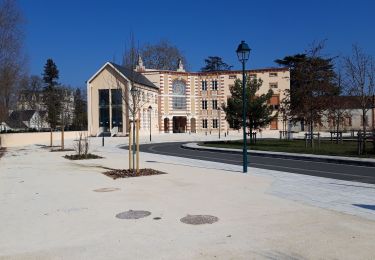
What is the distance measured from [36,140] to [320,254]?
43.9 meters

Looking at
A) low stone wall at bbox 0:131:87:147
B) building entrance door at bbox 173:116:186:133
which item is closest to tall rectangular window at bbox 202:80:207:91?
building entrance door at bbox 173:116:186:133

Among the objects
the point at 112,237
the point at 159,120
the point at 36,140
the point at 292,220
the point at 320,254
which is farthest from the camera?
the point at 159,120

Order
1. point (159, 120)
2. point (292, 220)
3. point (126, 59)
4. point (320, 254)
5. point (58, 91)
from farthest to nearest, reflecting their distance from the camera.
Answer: point (58, 91) → point (159, 120) → point (126, 59) → point (292, 220) → point (320, 254)

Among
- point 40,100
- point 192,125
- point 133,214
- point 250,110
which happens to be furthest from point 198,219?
point 40,100

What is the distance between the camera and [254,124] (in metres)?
35.3

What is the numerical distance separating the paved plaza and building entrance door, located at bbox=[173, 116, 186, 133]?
58.6m

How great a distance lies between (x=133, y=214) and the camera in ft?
26.1

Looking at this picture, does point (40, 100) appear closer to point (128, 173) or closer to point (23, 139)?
point (23, 139)

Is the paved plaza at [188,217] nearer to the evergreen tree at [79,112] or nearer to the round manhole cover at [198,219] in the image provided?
→ the round manhole cover at [198,219]

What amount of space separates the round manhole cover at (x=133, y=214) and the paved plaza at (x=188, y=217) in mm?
112

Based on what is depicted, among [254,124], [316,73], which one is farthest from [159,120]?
[316,73]

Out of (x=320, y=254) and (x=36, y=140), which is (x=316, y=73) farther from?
(x=36, y=140)

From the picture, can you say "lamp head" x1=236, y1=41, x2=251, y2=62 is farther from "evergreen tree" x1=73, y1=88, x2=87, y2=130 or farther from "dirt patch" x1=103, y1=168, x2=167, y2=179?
"evergreen tree" x1=73, y1=88, x2=87, y2=130

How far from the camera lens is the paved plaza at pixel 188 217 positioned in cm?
563
